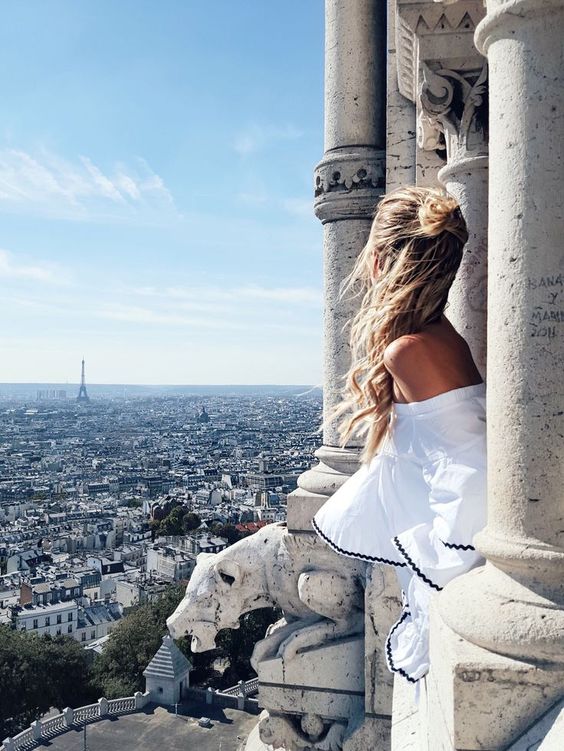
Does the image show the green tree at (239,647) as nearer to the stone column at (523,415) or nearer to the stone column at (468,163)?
the stone column at (468,163)

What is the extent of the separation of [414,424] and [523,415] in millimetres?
482

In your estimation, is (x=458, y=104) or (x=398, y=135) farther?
(x=398, y=135)

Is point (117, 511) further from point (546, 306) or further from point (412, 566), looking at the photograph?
point (546, 306)

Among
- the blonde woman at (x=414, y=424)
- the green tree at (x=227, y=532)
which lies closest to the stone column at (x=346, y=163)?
the blonde woman at (x=414, y=424)

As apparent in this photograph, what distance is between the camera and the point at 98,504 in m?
100

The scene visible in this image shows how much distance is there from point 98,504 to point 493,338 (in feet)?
335

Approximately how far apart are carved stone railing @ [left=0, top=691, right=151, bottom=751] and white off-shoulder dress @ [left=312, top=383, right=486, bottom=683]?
86.3ft

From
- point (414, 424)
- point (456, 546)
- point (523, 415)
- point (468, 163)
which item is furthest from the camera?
point (468, 163)

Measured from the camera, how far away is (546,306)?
87.3 inches

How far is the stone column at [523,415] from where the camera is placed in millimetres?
2156

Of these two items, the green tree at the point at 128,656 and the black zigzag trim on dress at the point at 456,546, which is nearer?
the black zigzag trim on dress at the point at 456,546

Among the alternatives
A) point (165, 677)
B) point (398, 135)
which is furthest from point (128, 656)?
point (398, 135)

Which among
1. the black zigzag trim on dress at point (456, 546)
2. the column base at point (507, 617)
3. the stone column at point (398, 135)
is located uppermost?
the stone column at point (398, 135)

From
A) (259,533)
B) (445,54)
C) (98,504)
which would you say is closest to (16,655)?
(259,533)
